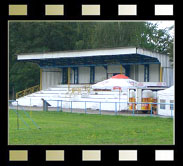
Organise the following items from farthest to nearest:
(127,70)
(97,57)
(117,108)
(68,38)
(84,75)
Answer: (68,38)
(84,75)
(127,70)
(97,57)
(117,108)

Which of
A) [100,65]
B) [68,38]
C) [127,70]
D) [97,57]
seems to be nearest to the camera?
[97,57]

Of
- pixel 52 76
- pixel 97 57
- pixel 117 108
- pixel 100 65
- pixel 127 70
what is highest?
pixel 97 57

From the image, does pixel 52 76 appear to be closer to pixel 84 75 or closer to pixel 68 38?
pixel 84 75

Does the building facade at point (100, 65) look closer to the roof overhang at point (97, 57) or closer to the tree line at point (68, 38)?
the roof overhang at point (97, 57)

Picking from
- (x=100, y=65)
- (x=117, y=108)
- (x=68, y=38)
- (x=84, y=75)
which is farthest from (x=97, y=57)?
(x=68, y=38)

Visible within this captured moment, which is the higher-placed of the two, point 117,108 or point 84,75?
point 84,75

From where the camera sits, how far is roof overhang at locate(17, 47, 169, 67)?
3188cm

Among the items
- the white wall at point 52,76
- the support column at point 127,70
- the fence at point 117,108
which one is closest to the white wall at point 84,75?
the white wall at point 52,76

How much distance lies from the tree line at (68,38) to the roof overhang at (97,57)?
5.84m

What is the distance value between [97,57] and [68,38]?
12576 mm

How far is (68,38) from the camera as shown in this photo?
1849 inches
